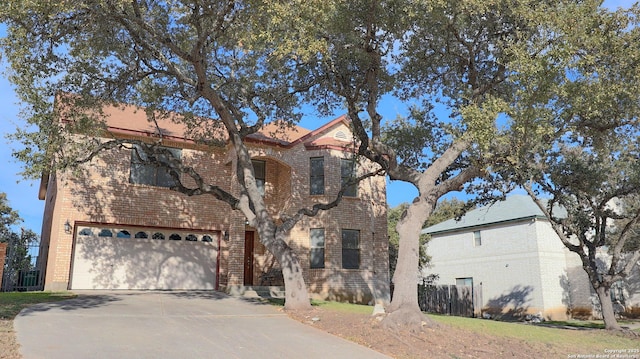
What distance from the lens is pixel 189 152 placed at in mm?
20938

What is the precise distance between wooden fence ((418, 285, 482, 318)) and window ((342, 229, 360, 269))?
6.17m

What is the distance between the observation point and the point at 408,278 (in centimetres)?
1216

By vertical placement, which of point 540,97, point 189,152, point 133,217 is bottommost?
point 133,217

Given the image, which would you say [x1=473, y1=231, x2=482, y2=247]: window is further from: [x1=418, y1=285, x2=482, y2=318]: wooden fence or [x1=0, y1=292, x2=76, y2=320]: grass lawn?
[x1=0, y1=292, x2=76, y2=320]: grass lawn

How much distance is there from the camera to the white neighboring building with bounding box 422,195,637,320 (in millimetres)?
28078

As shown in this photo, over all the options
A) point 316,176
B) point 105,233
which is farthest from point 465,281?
point 105,233

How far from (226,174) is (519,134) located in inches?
526

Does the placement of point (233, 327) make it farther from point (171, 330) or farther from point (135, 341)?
point (135, 341)

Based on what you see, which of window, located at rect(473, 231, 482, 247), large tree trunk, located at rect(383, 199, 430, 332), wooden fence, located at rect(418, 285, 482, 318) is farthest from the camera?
window, located at rect(473, 231, 482, 247)

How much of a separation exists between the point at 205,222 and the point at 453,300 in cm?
1308

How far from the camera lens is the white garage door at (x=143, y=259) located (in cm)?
1866

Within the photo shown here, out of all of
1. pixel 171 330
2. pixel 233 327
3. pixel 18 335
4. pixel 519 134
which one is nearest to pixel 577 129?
pixel 519 134

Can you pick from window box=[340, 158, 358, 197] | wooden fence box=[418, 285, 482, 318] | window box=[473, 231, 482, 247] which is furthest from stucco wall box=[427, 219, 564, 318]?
window box=[340, 158, 358, 197]

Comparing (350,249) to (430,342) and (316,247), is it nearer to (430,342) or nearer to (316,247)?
(316,247)
